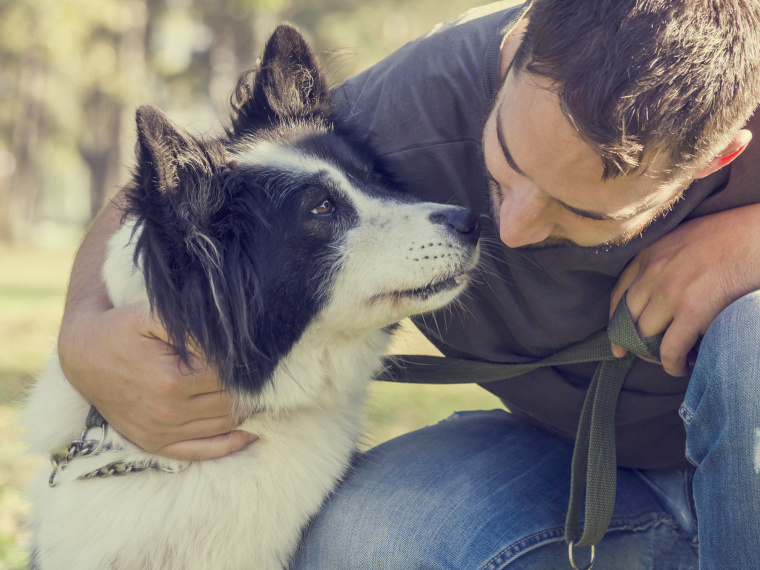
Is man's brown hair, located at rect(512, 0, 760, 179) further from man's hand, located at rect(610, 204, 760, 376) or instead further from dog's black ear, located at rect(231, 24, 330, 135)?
dog's black ear, located at rect(231, 24, 330, 135)

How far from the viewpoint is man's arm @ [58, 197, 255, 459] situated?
1.83m

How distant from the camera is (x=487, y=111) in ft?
6.54

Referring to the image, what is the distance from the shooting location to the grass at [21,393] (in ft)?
8.45

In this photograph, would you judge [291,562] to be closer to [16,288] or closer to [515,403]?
[515,403]

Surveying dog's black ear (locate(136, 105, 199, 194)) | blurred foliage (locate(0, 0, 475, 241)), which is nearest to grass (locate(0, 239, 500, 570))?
dog's black ear (locate(136, 105, 199, 194))

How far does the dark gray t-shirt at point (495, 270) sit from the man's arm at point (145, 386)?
29.6 inches

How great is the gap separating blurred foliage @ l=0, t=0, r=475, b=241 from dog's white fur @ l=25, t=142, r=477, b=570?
4858 mm

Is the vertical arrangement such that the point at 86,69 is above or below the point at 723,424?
above

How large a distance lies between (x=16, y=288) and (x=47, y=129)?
12050mm

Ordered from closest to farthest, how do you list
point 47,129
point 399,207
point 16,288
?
point 399,207 < point 16,288 < point 47,129

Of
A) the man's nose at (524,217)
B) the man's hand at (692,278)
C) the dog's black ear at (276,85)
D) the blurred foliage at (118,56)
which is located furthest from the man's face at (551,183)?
the blurred foliage at (118,56)

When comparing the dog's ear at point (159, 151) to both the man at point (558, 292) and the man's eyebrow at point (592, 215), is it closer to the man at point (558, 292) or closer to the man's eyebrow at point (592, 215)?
the man at point (558, 292)

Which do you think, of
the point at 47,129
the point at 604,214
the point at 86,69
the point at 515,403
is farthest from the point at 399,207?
the point at 47,129

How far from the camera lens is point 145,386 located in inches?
71.9
